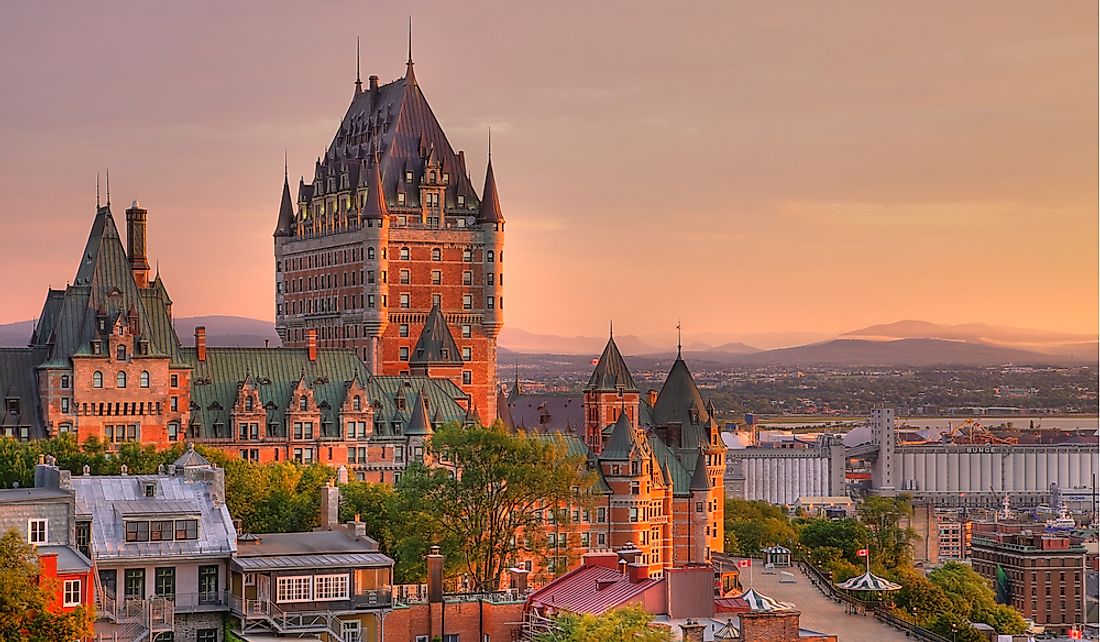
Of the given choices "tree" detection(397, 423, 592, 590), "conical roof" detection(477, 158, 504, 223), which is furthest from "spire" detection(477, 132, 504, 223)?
"tree" detection(397, 423, 592, 590)

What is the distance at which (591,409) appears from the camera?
17588 centimetres

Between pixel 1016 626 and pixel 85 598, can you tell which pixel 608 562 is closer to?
pixel 85 598

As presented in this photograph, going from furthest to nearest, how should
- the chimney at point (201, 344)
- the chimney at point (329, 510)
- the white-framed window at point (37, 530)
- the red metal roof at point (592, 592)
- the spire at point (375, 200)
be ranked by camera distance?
the spire at point (375, 200), the chimney at point (201, 344), the chimney at point (329, 510), the red metal roof at point (592, 592), the white-framed window at point (37, 530)

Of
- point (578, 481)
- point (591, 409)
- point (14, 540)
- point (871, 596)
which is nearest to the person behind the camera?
point (14, 540)

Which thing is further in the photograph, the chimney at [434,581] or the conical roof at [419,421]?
the conical roof at [419,421]

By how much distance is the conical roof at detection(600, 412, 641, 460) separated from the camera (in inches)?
6319

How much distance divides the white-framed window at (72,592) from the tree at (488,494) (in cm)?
4387

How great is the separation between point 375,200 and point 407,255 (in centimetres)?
543

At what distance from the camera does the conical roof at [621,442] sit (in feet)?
527

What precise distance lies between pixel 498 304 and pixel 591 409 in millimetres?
20687

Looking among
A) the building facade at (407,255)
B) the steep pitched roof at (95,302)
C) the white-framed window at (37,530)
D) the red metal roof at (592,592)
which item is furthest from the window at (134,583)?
the building facade at (407,255)

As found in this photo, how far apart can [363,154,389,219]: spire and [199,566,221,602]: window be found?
110m

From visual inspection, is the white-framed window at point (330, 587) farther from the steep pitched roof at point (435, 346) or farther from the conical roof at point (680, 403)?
the steep pitched roof at point (435, 346)

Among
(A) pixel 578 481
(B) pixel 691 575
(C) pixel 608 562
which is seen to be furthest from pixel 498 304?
(B) pixel 691 575
